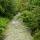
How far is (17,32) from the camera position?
3.88 m

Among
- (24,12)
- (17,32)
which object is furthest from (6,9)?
(17,32)

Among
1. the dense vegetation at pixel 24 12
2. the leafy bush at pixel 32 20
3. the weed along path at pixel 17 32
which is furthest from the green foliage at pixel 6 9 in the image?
the leafy bush at pixel 32 20

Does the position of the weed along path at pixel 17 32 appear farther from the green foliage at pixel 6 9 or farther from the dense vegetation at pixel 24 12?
the green foliage at pixel 6 9

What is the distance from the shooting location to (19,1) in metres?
4.80

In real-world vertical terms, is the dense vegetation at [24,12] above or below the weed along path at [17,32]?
above

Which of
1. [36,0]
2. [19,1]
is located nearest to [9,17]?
[19,1]

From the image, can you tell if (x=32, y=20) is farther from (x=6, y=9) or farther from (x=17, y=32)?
(x=6, y=9)

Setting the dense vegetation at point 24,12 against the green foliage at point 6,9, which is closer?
the dense vegetation at point 24,12

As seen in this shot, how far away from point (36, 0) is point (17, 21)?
34.2 inches

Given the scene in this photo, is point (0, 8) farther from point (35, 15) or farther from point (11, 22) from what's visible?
point (35, 15)

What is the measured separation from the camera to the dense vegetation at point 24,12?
3773 millimetres

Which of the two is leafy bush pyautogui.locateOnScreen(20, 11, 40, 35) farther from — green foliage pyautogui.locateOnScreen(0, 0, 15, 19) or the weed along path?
green foliage pyautogui.locateOnScreen(0, 0, 15, 19)

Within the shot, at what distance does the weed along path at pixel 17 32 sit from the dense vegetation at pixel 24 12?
0.46 feet

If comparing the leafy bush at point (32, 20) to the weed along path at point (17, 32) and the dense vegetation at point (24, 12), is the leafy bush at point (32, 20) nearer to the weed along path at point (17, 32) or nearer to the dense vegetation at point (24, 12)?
the dense vegetation at point (24, 12)
